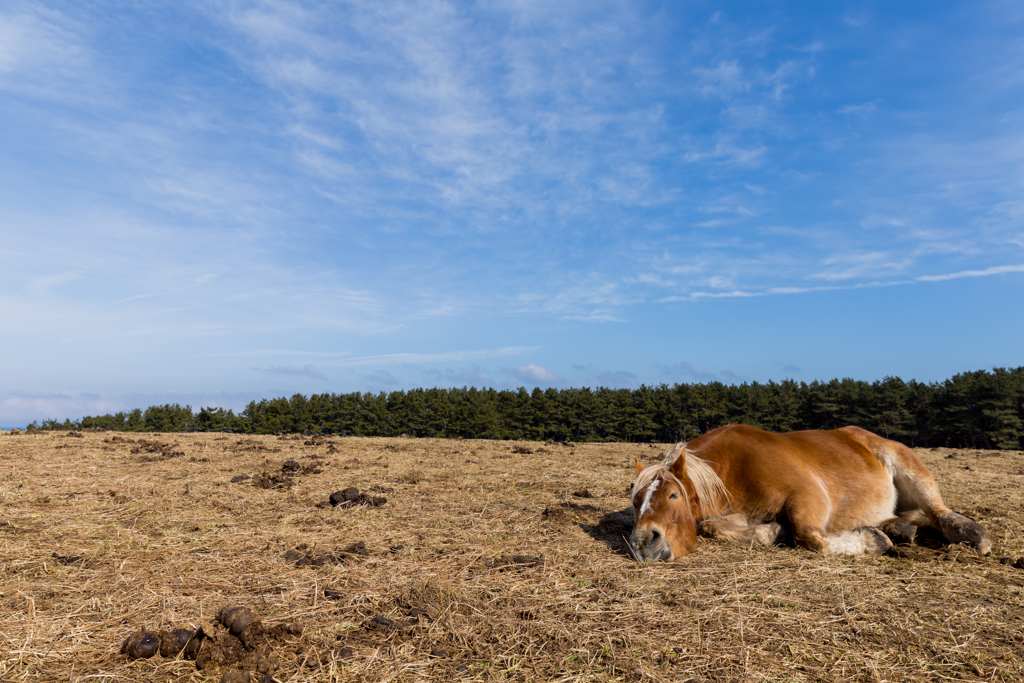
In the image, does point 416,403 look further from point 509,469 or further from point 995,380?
point 995,380

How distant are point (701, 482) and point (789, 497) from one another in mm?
988

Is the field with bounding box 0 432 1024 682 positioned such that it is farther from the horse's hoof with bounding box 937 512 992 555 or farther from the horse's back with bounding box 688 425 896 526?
the horse's back with bounding box 688 425 896 526

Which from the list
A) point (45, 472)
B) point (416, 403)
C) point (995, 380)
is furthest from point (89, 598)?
point (995, 380)

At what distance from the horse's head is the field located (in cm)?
19

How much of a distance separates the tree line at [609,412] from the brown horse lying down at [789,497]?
33.3 m

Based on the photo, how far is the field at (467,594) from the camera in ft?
10.6

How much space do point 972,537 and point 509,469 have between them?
8.59 metres

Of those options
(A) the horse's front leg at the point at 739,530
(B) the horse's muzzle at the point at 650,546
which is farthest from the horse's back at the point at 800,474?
(B) the horse's muzzle at the point at 650,546

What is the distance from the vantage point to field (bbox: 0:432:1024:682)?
322 centimetres

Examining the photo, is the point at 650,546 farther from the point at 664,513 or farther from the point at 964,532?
the point at 964,532

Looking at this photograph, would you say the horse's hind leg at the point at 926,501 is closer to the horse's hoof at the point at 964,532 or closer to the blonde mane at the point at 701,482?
the horse's hoof at the point at 964,532

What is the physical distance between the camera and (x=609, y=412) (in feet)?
135

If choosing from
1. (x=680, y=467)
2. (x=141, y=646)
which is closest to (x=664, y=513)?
(x=680, y=467)

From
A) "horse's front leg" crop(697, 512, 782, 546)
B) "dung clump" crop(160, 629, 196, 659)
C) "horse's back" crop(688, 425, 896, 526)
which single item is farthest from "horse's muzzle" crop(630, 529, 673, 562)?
"dung clump" crop(160, 629, 196, 659)
